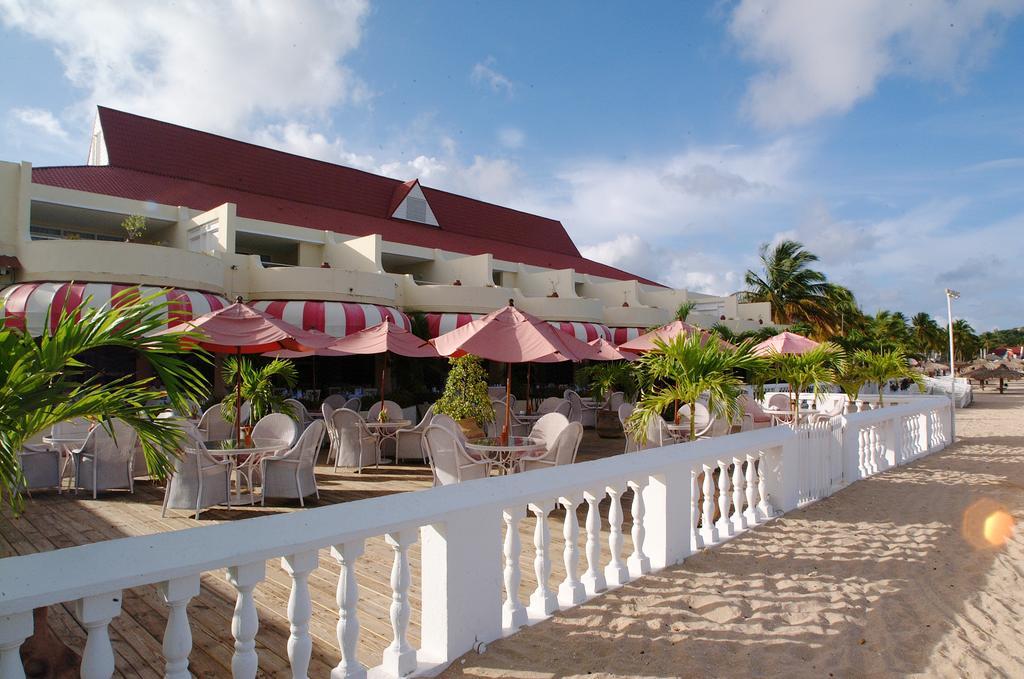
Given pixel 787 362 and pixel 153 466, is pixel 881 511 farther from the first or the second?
pixel 153 466

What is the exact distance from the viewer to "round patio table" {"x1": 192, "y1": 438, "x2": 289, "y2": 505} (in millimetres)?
6910

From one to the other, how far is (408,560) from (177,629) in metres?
1.67

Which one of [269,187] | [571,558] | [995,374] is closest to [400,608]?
[571,558]

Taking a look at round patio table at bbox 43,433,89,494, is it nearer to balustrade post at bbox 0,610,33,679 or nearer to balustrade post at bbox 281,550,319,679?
balustrade post at bbox 281,550,319,679

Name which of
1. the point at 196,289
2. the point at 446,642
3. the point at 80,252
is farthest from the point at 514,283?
the point at 446,642

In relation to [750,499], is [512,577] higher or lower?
A: higher

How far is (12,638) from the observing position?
1.90 metres

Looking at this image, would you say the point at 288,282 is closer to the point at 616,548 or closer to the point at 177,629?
the point at 616,548

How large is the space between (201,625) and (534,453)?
4.55 meters

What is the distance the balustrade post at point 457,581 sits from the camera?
10.2 ft

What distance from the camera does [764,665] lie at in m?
3.35

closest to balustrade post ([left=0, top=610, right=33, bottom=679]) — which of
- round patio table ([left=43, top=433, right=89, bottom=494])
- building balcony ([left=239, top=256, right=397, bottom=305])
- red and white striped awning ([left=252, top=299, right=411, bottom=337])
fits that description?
round patio table ([left=43, top=433, right=89, bottom=494])

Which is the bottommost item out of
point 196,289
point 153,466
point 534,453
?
point 534,453

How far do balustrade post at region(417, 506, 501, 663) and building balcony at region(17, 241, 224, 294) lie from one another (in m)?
15.0
